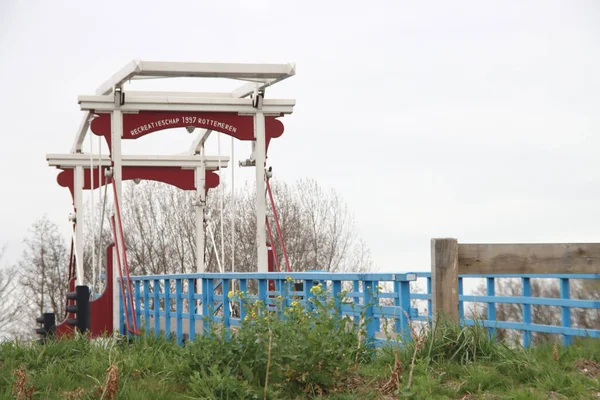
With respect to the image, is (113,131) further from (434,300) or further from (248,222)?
(248,222)

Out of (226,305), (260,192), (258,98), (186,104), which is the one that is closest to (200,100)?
(186,104)

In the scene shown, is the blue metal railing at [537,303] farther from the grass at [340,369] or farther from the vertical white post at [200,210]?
the vertical white post at [200,210]

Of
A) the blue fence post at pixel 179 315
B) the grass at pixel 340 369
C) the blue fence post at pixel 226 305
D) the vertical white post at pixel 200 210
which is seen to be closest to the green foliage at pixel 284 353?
the grass at pixel 340 369

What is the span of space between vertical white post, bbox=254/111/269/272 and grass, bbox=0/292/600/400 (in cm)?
714

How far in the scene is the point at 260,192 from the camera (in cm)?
1720

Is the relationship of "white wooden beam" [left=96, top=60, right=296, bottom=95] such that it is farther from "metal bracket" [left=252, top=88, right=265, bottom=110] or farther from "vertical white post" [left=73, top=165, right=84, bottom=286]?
"vertical white post" [left=73, top=165, right=84, bottom=286]

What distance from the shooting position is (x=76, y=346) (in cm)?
1266

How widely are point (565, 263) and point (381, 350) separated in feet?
8.20

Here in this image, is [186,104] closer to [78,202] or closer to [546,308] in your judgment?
[78,202]

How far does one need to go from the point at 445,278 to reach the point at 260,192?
7769mm

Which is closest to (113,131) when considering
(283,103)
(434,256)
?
(283,103)

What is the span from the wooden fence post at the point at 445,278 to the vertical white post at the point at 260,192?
7.36m

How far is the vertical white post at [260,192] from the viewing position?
56.2 feet

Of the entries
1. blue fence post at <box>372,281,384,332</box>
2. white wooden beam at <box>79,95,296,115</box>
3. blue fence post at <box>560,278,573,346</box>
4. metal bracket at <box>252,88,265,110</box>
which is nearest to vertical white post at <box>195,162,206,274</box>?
white wooden beam at <box>79,95,296,115</box>
